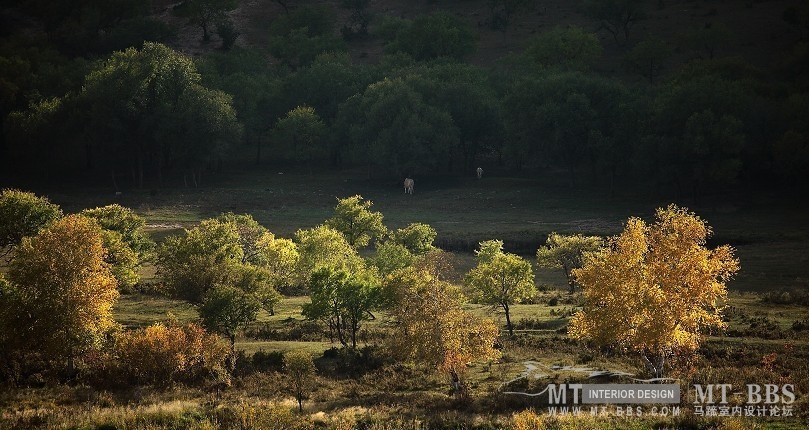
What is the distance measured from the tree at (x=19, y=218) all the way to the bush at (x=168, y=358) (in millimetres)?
23463

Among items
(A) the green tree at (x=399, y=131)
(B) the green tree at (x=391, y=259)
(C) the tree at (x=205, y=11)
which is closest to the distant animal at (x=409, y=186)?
(A) the green tree at (x=399, y=131)

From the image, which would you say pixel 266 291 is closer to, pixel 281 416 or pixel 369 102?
pixel 281 416

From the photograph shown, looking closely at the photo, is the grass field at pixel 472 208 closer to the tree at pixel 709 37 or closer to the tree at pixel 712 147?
the tree at pixel 712 147

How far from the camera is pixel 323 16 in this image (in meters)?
194

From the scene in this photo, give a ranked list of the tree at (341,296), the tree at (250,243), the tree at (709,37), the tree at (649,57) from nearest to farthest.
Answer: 1. the tree at (341,296)
2. the tree at (250,243)
3. the tree at (649,57)
4. the tree at (709,37)

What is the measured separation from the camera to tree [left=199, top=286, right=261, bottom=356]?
57.0 meters

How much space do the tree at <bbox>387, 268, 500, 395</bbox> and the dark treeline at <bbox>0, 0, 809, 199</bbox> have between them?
223ft

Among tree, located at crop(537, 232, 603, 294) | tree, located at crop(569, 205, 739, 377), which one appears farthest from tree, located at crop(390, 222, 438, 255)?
tree, located at crop(569, 205, 739, 377)

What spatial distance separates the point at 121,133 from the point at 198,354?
263 ft

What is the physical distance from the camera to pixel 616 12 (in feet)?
563

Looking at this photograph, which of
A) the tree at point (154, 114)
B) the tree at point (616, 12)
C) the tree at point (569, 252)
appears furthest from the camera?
the tree at point (616, 12)

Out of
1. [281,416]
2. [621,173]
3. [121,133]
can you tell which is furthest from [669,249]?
[121,133]

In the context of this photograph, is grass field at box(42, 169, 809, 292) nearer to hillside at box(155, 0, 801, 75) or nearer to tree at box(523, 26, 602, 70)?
tree at box(523, 26, 602, 70)

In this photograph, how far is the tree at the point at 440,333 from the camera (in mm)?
48750
